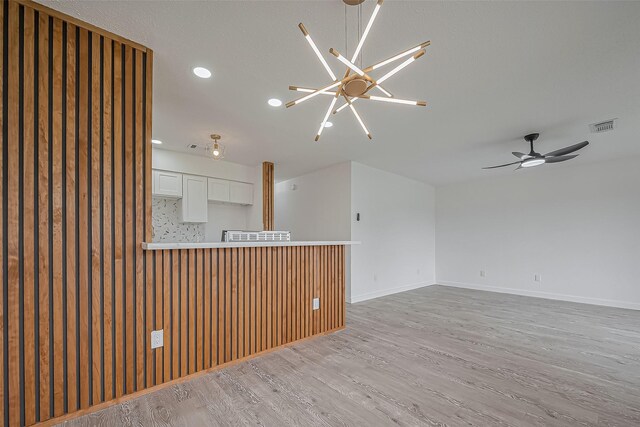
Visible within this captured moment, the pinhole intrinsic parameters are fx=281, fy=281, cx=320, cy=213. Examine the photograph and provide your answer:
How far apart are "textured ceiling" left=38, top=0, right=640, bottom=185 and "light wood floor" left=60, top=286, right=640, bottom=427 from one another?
8.10 feet

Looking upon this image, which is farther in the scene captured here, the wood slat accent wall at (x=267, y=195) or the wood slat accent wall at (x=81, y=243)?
the wood slat accent wall at (x=267, y=195)

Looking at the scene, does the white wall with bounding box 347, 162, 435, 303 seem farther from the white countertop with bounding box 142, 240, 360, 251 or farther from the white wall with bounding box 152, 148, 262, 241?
the white countertop with bounding box 142, 240, 360, 251

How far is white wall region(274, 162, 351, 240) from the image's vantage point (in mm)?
5129

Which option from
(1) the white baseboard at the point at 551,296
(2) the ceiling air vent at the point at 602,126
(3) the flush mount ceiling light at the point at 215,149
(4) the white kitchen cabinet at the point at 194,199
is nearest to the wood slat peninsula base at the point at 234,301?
(3) the flush mount ceiling light at the point at 215,149

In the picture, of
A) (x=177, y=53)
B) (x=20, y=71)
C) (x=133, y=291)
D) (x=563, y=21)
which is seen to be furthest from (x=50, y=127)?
(x=563, y=21)

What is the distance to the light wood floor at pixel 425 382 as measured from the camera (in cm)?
178

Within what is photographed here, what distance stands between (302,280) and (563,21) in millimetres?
2906

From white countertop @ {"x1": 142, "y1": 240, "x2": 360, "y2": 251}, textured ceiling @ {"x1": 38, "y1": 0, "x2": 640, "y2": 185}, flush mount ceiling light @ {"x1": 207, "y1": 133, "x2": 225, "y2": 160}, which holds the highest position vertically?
textured ceiling @ {"x1": 38, "y1": 0, "x2": 640, "y2": 185}

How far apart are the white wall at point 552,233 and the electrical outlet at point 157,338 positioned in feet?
20.3

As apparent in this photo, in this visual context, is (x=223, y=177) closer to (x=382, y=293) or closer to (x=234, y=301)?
(x=234, y=301)

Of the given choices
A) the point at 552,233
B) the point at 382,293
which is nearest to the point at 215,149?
the point at 382,293

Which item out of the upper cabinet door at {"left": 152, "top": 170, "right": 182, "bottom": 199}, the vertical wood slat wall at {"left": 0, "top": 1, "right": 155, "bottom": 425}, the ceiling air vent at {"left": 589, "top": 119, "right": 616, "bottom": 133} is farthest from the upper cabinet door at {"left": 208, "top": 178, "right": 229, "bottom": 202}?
the ceiling air vent at {"left": 589, "top": 119, "right": 616, "bottom": 133}

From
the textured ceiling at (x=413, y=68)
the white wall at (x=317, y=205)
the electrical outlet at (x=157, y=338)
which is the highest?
the textured ceiling at (x=413, y=68)

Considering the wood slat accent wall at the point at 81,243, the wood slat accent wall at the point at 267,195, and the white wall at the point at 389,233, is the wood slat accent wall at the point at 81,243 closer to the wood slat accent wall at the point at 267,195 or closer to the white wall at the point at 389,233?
the wood slat accent wall at the point at 267,195
